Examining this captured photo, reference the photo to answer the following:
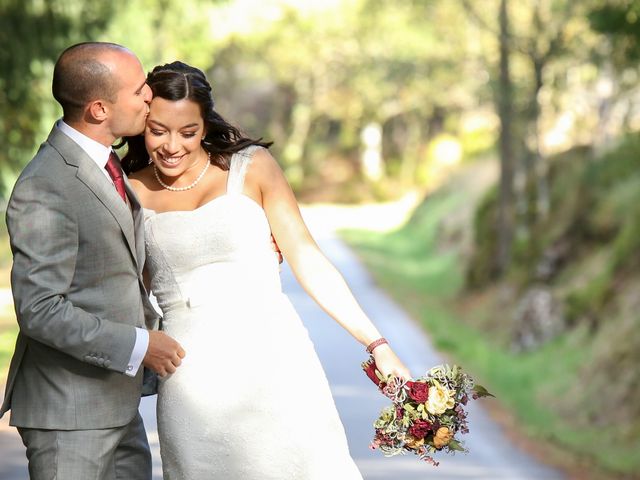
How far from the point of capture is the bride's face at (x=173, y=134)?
4.26 m

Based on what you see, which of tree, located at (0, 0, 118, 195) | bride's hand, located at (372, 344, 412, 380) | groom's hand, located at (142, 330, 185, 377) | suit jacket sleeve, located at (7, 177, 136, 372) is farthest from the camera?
tree, located at (0, 0, 118, 195)

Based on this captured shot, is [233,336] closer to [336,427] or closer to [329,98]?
[336,427]

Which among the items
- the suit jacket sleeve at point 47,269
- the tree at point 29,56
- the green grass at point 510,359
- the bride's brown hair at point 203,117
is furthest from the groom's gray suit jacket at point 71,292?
the tree at point 29,56

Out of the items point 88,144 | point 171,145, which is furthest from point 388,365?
point 88,144

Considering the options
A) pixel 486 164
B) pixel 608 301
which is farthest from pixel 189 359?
pixel 486 164

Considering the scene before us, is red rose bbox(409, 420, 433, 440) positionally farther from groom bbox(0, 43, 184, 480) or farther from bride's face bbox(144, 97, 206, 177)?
bride's face bbox(144, 97, 206, 177)

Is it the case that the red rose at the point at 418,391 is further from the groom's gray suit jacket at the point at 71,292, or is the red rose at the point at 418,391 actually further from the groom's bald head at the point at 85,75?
the groom's bald head at the point at 85,75

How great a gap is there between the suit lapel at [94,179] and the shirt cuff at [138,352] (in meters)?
0.24

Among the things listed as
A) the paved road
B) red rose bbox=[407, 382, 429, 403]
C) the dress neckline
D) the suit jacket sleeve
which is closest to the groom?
the suit jacket sleeve

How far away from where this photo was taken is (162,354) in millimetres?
4070

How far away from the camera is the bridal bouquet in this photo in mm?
4301

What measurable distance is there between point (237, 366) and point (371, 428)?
7.45m

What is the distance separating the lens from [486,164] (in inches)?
1571

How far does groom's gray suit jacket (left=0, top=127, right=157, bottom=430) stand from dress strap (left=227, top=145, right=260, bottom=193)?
380 millimetres
